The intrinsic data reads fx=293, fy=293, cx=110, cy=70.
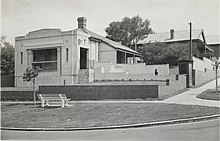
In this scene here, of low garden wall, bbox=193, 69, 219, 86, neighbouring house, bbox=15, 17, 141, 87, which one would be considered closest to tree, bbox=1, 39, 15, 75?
neighbouring house, bbox=15, 17, 141, 87

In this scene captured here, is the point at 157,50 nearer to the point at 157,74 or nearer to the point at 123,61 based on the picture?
the point at 123,61

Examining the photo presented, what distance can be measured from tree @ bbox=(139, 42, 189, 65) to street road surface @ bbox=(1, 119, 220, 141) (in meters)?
23.7

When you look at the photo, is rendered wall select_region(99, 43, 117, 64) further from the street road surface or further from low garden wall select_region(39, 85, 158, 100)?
the street road surface

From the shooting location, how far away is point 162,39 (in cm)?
4391

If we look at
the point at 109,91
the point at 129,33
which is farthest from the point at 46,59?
the point at 129,33

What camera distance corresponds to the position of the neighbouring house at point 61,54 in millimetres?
28203

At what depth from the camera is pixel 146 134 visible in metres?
7.87

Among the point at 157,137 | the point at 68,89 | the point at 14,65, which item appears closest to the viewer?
the point at 157,137

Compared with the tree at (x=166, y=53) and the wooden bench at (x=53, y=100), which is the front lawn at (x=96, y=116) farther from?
the tree at (x=166, y=53)

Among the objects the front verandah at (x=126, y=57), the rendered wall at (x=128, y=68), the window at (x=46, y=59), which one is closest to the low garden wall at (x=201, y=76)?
the rendered wall at (x=128, y=68)

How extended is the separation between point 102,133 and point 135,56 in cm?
3142

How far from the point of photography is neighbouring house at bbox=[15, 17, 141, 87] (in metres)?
28.2

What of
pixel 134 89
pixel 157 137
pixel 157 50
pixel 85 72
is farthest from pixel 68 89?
pixel 157 50

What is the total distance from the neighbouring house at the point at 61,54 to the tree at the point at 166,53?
388 centimetres
